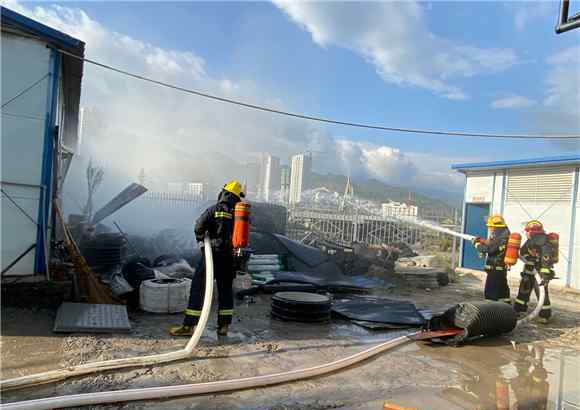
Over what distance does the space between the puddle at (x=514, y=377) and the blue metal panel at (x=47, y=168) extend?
498 cm

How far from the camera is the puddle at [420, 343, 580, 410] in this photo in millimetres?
3568

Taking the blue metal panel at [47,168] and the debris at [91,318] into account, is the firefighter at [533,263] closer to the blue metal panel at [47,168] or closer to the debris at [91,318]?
the debris at [91,318]

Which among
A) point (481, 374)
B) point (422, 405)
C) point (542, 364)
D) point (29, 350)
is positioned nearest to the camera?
point (422, 405)

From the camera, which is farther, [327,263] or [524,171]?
[524,171]

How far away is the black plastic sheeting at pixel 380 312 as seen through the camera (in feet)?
19.5

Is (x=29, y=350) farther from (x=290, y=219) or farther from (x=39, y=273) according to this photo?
(x=290, y=219)

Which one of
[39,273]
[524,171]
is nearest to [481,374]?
[39,273]

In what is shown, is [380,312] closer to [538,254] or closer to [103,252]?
[538,254]

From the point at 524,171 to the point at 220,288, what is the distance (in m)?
11.2

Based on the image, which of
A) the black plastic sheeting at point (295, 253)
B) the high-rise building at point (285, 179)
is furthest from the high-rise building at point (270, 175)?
the black plastic sheeting at point (295, 253)

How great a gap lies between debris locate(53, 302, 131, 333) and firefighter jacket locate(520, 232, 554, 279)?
653cm

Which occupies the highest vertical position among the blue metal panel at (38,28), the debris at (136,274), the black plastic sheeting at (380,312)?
the blue metal panel at (38,28)

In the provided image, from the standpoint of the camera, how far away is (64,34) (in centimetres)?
510

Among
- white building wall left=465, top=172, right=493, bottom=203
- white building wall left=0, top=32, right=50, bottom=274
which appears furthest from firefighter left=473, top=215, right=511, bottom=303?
white building wall left=465, top=172, right=493, bottom=203
